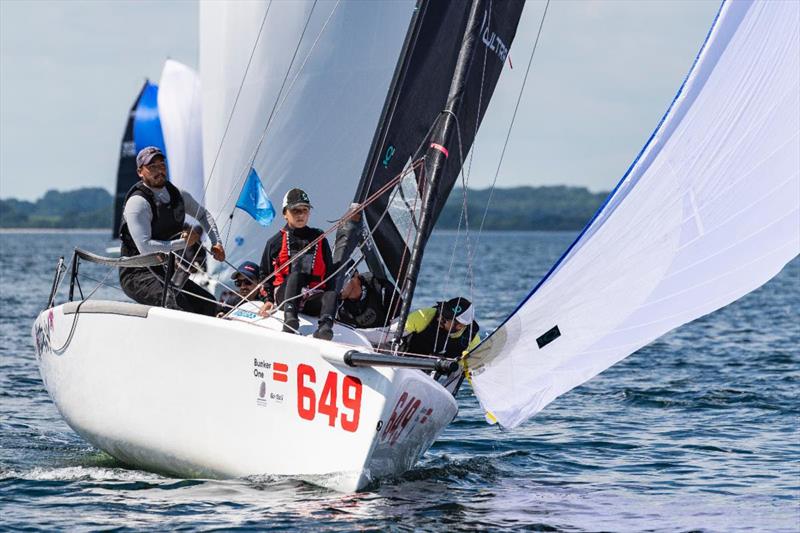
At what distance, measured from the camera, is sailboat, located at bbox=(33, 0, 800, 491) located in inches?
237

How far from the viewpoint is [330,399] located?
6.49 metres

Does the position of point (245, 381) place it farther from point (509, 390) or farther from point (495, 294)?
point (495, 294)

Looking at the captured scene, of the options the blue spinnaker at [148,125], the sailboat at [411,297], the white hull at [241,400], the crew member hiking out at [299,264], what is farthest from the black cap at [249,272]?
the blue spinnaker at [148,125]

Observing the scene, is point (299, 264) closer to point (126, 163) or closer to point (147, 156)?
point (147, 156)

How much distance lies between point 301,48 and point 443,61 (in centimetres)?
450

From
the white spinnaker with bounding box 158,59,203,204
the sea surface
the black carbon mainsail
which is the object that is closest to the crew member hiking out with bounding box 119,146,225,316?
the sea surface

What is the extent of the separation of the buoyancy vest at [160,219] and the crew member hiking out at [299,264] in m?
0.74

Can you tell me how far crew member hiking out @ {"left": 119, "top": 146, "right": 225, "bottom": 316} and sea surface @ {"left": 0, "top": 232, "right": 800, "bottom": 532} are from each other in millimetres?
1118

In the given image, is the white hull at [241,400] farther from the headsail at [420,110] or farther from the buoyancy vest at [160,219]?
the headsail at [420,110]

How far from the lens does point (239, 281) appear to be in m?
8.44

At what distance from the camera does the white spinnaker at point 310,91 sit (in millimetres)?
11766

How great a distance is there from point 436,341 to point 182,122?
59.5ft

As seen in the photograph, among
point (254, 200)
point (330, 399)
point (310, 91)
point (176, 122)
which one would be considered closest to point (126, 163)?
point (176, 122)

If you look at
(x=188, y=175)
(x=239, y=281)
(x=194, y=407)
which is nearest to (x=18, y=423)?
(x=239, y=281)
